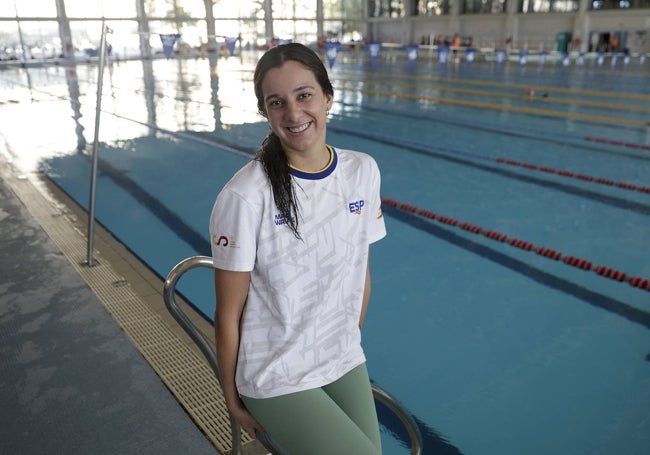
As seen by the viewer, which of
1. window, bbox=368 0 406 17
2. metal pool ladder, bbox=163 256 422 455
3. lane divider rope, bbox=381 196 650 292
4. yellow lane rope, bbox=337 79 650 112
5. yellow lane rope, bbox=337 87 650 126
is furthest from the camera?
window, bbox=368 0 406 17

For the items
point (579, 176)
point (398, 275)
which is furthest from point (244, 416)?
point (579, 176)

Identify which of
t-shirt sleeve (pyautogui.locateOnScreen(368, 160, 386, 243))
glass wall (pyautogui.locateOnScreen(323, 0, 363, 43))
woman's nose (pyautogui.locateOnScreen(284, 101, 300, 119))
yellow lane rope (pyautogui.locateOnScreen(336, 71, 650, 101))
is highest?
glass wall (pyautogui.locateOnScreen(323, 0, 363, 43))

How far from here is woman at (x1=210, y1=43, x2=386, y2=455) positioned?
112 cm

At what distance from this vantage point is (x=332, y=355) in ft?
4.05

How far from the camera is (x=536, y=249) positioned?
3732 mm

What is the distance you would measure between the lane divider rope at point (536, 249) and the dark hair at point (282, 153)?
9.42 feet

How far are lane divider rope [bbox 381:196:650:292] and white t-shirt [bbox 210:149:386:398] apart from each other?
2.70m

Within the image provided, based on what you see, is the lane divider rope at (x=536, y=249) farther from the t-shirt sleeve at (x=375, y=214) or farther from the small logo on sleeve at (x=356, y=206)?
the small logo on sleeve at (x=356, y=206)

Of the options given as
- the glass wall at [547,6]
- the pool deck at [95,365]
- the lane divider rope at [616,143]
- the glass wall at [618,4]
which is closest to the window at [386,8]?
the glass wall at [547,6]

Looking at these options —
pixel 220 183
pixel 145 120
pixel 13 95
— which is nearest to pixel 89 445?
pixel 220 183

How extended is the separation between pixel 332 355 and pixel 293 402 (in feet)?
0.48

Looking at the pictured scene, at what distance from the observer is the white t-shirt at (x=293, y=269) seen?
1117 mm

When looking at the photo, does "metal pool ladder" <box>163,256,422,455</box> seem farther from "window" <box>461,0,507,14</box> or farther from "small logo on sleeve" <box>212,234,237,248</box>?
"window" <box>461,0,507,14</box>

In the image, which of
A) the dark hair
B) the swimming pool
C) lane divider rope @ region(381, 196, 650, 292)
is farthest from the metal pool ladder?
lane divider rope @ region(381, 196, 650, 292)
